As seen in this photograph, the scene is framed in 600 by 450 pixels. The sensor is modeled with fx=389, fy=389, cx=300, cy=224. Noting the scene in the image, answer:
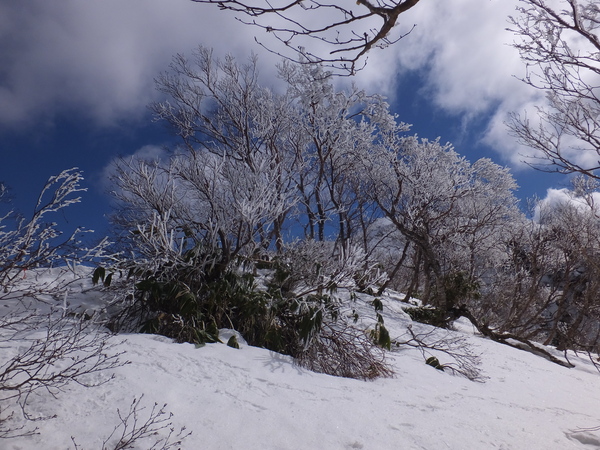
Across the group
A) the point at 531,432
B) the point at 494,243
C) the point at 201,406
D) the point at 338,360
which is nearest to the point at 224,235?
the point at 338,360

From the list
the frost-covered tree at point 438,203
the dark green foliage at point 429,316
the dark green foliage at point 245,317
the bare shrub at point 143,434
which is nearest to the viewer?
the bare shrub at point 143,434

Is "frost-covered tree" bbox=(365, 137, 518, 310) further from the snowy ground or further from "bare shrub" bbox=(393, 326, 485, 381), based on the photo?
the snowy ground

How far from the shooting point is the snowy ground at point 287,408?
2287 millimetres

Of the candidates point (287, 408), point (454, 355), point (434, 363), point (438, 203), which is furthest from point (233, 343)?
point (438, 203)

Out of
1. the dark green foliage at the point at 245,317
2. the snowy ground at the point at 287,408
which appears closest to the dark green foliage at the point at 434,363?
the snowy ground at the point at 287,408

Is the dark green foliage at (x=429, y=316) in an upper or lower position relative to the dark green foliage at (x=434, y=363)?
upper

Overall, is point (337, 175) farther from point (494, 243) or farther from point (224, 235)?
point (224, 235)

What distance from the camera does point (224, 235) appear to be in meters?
5.45

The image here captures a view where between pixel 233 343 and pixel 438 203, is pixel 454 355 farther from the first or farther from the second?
pixel 438 203

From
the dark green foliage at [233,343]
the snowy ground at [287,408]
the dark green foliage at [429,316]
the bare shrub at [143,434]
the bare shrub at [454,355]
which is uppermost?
the dark green foliage at [429,316]

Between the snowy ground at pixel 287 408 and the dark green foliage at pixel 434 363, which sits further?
the dark green foliage at pixel 434 363

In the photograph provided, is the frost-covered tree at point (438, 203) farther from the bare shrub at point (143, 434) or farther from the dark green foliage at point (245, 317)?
the bare shrub at point (143, 434)

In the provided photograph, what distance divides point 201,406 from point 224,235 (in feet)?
10.1

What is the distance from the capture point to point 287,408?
282 cm
